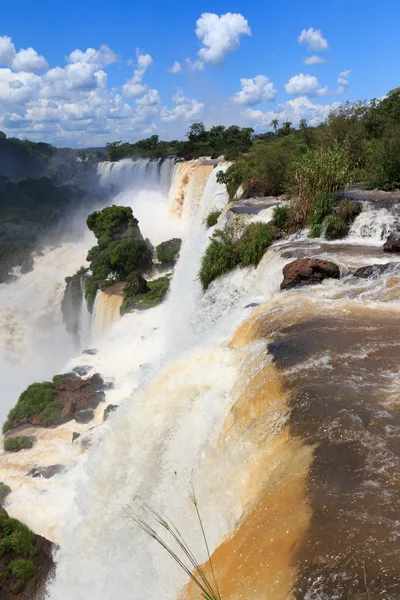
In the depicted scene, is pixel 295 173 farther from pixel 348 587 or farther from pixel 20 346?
pixel 20 346

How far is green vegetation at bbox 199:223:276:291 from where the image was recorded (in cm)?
1370

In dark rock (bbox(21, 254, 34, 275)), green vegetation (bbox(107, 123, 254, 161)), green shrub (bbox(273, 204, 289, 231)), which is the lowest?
dark rock (bbox(21, 254, 34, 275))

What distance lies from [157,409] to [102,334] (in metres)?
12.0

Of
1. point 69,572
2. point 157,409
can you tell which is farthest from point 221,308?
point 69,572

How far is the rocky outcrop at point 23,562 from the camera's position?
727cm

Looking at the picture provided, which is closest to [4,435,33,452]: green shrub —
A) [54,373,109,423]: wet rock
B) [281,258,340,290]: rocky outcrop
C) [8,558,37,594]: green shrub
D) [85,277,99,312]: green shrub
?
[54,373,109,423]: wet rock

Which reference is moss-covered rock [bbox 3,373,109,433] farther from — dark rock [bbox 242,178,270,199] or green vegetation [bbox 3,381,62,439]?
dark rock [bbox 242,178,270,199]

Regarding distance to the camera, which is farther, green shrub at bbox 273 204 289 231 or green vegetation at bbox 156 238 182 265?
green vegetation at bbox 156 238 182 265

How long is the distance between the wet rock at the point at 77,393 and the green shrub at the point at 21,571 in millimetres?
4940

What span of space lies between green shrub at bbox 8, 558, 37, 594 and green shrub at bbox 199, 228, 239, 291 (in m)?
9.04

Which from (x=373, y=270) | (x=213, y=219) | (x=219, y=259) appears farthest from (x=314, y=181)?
(x=373, y=270)

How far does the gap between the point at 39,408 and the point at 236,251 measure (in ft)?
24.6

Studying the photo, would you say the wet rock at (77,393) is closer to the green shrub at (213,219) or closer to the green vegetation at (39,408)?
the green vegetation at (39,408)

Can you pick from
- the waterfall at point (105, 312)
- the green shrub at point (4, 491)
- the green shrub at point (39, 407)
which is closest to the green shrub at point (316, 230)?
the green shrub at point (39, 407)
